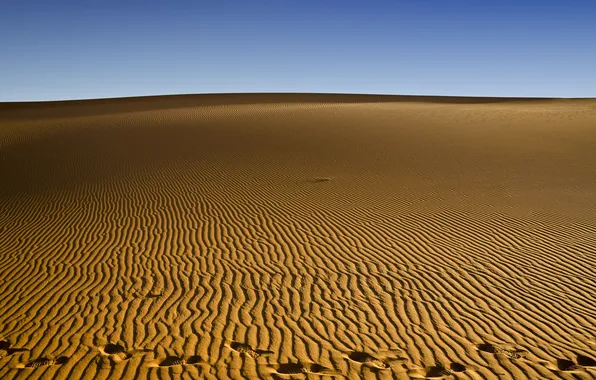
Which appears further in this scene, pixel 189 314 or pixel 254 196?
pixel 254 196

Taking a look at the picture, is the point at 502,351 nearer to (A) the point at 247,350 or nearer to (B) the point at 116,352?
(A) the point at 247,350

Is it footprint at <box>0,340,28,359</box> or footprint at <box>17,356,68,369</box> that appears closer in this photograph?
footprint at <box>17,356,68,369</box>

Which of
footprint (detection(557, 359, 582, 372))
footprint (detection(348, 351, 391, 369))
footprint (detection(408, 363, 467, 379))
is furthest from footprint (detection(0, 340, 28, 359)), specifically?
footprint (detection(557, 359, 582, 372))

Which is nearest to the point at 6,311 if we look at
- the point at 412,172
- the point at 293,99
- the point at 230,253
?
the point at 230,253

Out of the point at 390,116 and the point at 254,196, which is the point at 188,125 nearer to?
the point at 390,116

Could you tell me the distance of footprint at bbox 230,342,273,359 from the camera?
20.2 ft

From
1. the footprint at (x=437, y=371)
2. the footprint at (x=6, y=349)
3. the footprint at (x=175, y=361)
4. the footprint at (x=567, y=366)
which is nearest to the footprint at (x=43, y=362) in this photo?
the footprint at (x=6, y=349)

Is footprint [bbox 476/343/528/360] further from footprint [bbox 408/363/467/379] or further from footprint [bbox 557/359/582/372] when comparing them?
footprint [bbox 408/363/467/379]

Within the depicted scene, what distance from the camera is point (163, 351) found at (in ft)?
20.2

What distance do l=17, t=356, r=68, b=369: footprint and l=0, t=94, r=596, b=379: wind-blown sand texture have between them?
0.08 feet

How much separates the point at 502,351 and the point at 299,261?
14.7ft

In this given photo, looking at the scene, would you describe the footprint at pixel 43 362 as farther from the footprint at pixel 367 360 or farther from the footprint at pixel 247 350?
the footprint at pixel 367 360

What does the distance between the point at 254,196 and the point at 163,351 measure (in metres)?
9.52

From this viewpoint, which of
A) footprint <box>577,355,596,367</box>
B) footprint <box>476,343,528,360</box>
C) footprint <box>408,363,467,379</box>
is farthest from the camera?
footprint <box>476,343,528,360</box>
